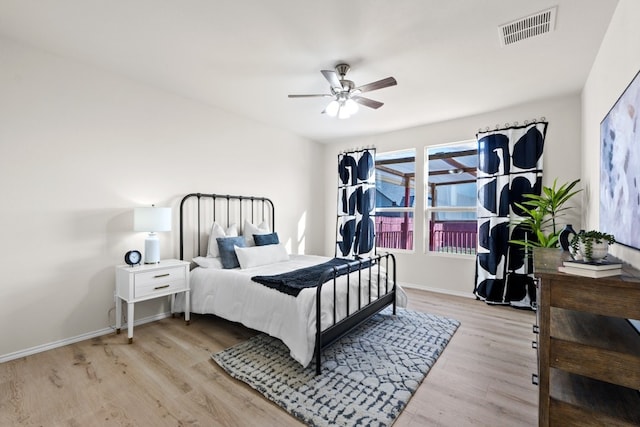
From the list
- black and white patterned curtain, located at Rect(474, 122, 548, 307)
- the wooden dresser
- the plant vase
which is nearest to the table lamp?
the wooden dresser

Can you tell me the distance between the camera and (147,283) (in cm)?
286

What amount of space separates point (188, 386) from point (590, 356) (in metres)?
2.36

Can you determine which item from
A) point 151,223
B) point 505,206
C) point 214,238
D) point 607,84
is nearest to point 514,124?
point 505,206

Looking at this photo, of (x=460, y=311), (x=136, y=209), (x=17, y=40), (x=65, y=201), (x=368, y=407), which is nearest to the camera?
(x=368, y=407)

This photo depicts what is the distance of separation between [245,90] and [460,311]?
3799mm

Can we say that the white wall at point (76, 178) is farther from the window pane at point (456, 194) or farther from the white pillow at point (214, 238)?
the window pane at point (456, 194)

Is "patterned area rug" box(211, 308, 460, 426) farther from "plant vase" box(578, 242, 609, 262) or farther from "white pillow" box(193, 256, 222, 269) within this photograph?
"plant vase" box(578, 242, 609, 262)

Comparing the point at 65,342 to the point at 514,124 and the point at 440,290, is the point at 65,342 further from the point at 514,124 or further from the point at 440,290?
the point at 514,124

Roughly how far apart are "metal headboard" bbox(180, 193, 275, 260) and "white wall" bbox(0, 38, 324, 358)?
12cm

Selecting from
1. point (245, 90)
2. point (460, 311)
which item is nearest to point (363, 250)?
point (460, 311)

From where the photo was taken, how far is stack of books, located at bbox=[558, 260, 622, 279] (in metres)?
1.28

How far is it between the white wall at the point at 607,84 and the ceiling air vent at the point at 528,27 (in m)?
0.37

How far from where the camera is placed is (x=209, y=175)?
3869mm

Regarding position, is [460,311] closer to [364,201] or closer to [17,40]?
[364,201]
